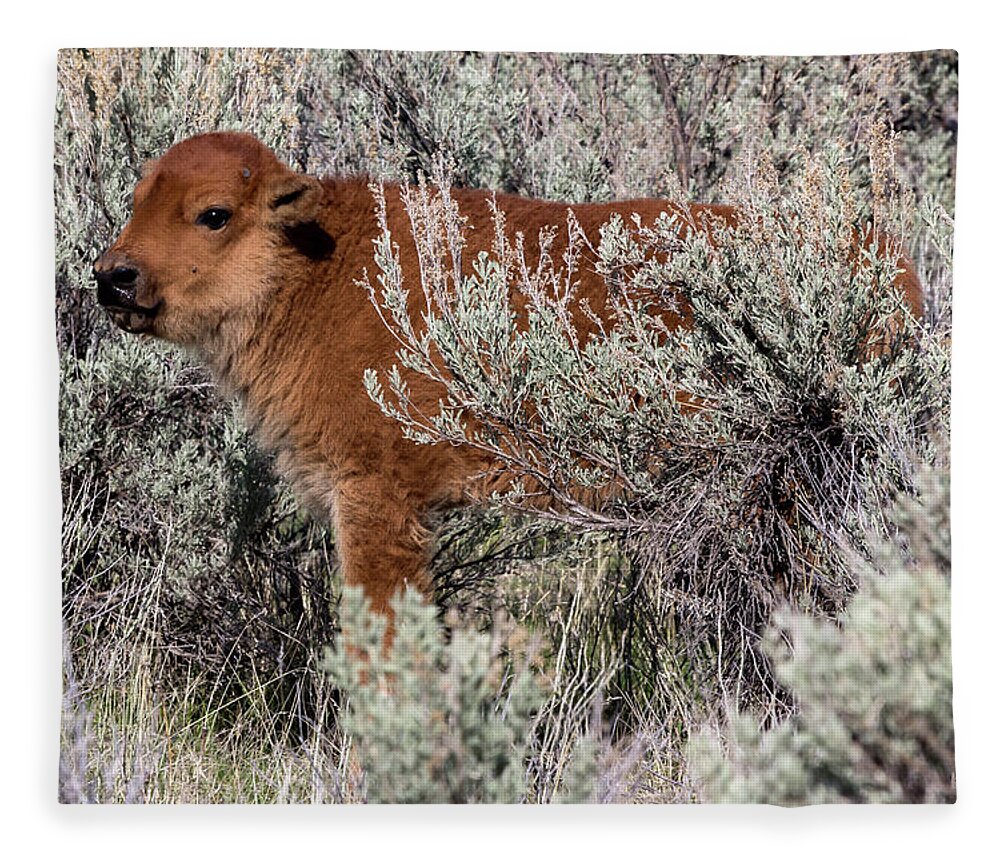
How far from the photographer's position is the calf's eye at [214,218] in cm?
337

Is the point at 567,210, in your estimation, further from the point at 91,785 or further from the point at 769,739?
the point at 91,785

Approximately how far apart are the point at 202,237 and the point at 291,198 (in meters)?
0.25

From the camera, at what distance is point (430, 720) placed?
2908 millimetres

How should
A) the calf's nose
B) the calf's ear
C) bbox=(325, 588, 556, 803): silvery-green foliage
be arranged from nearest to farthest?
bbox=(325, 588, 556, 803): silvery-green foliage, the calf's nose, the calf's ear

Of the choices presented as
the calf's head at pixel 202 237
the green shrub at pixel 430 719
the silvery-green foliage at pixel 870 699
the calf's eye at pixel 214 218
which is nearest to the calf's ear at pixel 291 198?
the calf's head at pixel 202 237

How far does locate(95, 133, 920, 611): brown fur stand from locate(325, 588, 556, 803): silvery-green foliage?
0.32 metres

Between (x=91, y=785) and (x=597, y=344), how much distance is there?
1.79 meters

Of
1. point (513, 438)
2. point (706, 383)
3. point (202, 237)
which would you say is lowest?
point (513, 438)

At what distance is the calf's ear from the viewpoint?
341 cm

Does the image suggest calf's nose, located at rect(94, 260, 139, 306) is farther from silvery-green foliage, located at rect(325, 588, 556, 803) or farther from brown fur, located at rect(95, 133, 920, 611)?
silvery-green foliage, located at rect(325, 588, 556, 803)

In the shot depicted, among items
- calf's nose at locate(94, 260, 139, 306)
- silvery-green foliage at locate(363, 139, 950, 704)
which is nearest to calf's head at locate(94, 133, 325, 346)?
calf's nose at locate(94, 260, 139, 306)

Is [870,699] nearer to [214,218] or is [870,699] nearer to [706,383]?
[706,383]

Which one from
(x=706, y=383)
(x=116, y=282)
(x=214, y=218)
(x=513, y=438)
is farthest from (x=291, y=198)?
(x=706, y=383)

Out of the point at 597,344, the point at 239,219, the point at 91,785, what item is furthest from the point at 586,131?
the point at 91,785
